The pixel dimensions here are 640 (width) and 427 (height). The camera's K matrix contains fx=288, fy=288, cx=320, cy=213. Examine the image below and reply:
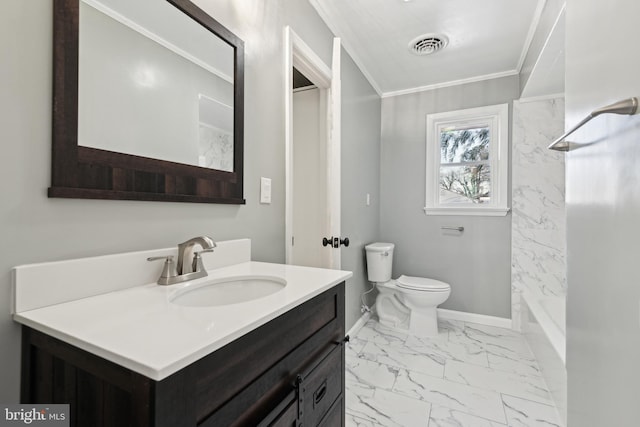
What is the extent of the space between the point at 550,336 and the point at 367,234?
152 centimetres

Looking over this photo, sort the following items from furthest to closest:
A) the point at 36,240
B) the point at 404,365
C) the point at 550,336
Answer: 1. the point at 404,365
2. the point at 550,336
3. the point at 36,240

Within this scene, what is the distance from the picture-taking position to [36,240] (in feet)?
2.19

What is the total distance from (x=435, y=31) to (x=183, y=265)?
232 cm

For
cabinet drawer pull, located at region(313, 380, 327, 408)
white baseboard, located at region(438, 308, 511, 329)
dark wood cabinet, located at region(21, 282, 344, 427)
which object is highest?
dark wood cabinet, located at region(21, 282, 344, 427)

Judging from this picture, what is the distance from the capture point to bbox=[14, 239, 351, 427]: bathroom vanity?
1.49 ft

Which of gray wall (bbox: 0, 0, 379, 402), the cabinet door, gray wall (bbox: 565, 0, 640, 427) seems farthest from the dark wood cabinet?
gray wall (bbox: 565, 0, 640, 427)

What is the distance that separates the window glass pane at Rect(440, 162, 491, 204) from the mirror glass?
2.40 m

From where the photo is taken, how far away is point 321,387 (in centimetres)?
88

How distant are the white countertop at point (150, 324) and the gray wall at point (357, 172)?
1597 mm

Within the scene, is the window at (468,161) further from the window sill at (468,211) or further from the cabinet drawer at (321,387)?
the cabinet drawer at (321,387)

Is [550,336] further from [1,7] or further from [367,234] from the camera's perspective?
[1,7]

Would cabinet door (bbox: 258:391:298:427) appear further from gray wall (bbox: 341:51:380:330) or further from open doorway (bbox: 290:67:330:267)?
gray wall (bbox: 341:51:380:330)

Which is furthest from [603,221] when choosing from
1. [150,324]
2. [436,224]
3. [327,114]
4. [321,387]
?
[436,224]

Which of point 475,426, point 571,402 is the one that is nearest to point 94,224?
point 571,402
